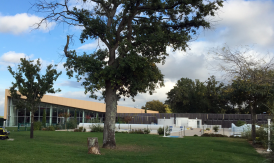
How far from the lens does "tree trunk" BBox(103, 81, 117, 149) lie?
1506 cm

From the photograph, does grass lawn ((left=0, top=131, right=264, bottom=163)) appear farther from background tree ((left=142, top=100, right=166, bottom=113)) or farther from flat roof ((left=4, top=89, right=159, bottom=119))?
background tree ((left=142, top=100, right=166, bottom=113))

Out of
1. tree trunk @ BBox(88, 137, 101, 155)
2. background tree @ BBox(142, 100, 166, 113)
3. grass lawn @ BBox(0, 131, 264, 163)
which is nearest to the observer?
grass lawn @ BBox(0, 131, 264, 163)

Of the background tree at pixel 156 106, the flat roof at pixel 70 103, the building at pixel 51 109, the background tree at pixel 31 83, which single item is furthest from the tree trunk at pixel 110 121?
the background tree at pixel 156 106

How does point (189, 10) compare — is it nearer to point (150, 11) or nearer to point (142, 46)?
point (150, 11)

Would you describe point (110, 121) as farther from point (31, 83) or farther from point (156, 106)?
point (156, 106)

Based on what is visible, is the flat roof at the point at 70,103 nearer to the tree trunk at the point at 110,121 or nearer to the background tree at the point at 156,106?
the tree trunk at the point at 110,121

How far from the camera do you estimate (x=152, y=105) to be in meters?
96.6

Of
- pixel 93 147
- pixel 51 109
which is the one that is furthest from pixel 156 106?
pixel 93 147

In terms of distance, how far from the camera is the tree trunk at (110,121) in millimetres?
15058

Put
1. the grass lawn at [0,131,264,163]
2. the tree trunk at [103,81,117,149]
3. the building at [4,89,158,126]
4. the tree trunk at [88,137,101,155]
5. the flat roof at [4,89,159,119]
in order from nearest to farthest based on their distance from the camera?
1. the grass lawn at [0,131,264,163]
2. the tree trunk at [88,137,101,155]
3. the tree trunk at [103,81,117,149]
4. the building at [4,89,158,126]
5. the flat roof at [4,89,159,119]

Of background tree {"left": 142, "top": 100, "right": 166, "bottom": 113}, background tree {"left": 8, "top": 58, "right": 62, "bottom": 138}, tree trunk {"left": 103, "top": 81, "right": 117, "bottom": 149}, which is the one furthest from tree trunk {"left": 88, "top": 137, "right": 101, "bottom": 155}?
background tree {"left": 142, "top": 100, "right": 166, "bottom": 113}

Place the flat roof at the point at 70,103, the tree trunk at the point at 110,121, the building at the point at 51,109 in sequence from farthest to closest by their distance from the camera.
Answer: the flat roof at the point at 70,103 → the building at the point at 51,109 → the tree trunk at the point at 110,121

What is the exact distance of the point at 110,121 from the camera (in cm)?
1530

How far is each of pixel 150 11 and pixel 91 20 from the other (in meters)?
3.66
